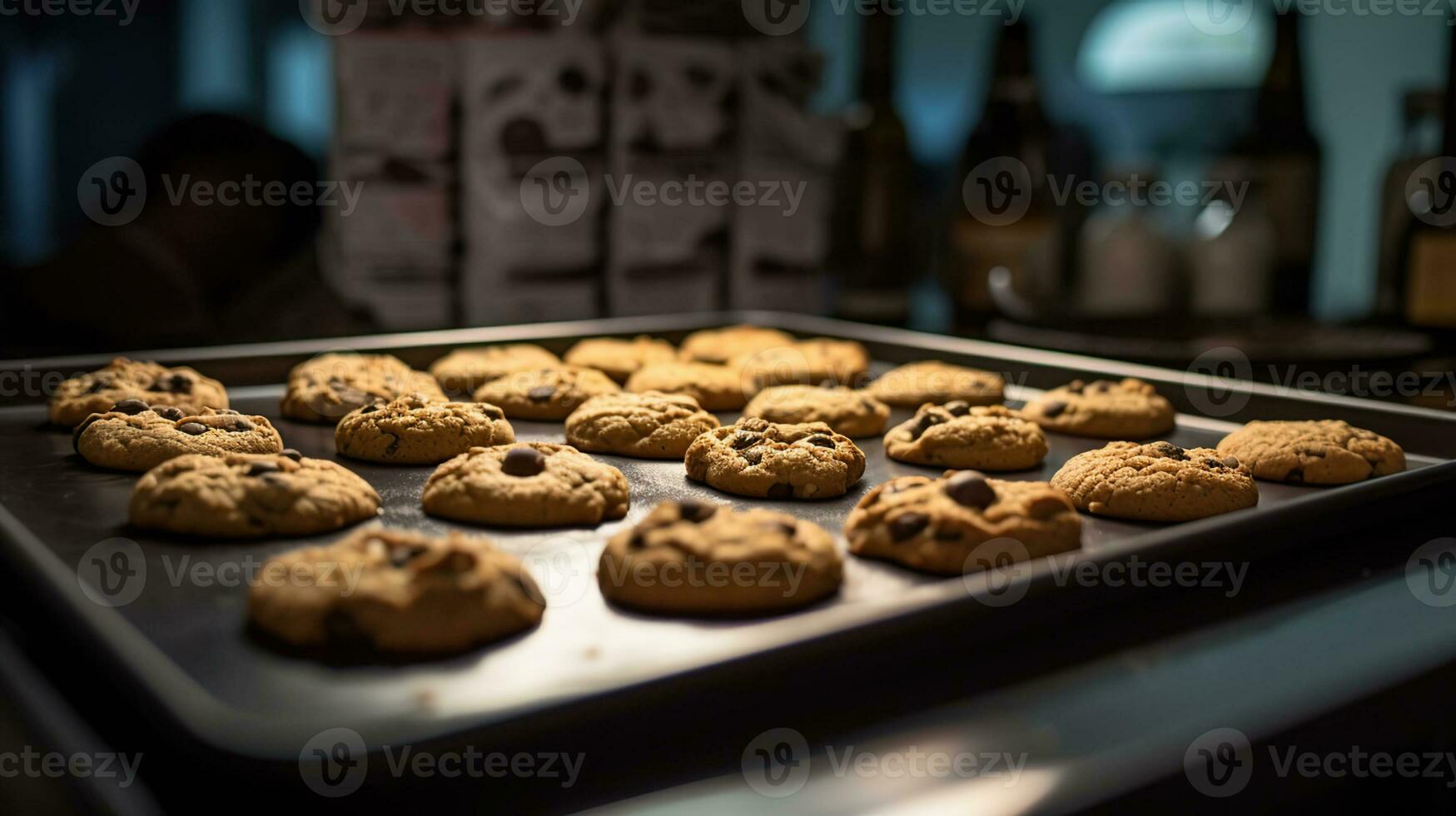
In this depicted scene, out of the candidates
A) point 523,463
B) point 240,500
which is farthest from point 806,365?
point 240,500

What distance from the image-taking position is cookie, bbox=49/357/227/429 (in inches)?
74.7

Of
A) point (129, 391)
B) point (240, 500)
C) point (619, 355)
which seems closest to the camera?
point (240, 500)

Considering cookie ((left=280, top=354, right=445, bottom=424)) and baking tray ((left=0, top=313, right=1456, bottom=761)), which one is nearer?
baking tray ((left=0, top=313, right=1456, bottom=761))

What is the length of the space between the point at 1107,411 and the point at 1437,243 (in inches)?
42.1

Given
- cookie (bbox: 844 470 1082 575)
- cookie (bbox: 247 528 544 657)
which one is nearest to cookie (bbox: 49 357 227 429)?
cookie (bbox: 247 528 544 657)

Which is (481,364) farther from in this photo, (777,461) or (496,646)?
(496,646)

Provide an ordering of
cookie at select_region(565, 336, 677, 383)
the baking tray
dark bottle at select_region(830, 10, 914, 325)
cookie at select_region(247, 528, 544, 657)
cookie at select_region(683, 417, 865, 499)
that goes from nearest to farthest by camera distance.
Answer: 1. the baking tray
2. cookie at select_region(247, 528, 544, 657)
3. cookie at select_region(683, 417, 865, 499)
4. cookie at select_region(565, 336, 677, 383)
5. dark bottle at select_region(830, 10, 914, 325)

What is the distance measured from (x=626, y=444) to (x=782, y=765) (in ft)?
3.41

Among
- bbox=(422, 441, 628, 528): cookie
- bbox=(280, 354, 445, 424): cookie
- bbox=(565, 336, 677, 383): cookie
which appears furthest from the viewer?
bbox=(565, 336, 677, 383): cookie

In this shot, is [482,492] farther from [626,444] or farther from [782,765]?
[782,765]

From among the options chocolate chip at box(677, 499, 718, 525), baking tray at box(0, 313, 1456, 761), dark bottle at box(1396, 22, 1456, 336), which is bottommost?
baking tray at box(0, 313, 1456, 761)

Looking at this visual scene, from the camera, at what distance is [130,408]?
177cm

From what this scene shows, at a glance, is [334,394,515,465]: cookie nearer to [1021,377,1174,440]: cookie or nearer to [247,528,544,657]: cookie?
[247,528,544,657]: cookie

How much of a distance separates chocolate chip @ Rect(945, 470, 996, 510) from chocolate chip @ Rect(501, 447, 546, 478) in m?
0.51
